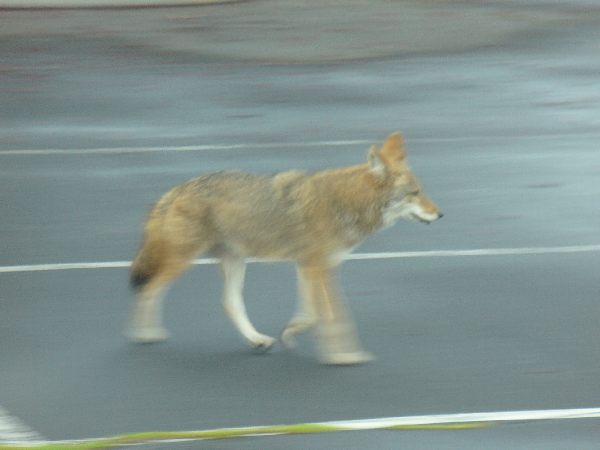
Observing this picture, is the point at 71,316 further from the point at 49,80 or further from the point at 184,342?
the point at 49,80

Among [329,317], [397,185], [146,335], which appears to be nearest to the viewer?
[329,317]

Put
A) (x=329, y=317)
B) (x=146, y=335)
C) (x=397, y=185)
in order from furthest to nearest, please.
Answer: (x=146, y=335), (x=397, y=185), (x=329, y=317)

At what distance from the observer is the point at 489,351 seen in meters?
8.77

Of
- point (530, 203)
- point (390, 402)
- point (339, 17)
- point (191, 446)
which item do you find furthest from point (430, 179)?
point (339, 17)

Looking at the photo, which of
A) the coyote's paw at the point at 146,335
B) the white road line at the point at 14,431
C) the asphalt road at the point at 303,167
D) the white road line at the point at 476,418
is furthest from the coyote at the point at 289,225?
the white road line at the point at 14,431

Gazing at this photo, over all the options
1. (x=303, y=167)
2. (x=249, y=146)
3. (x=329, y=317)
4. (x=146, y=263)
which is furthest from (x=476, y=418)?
(x=249, y=146)

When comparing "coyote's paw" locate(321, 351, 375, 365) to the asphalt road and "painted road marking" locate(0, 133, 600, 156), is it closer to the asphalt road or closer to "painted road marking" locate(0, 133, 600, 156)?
the asphalt road

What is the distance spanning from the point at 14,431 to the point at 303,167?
672cm

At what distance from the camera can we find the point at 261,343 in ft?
28.7

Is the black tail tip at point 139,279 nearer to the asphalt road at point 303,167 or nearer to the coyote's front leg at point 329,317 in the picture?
the asphalt road at point 303,167

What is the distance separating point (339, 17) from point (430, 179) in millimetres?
10311

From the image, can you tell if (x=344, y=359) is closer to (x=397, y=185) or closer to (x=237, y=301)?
(x=237, y=301)

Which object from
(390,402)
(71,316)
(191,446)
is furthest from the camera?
(71,316)

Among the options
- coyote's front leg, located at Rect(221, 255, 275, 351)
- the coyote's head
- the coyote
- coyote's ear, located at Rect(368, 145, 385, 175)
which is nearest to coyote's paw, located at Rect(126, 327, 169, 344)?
the coyote
